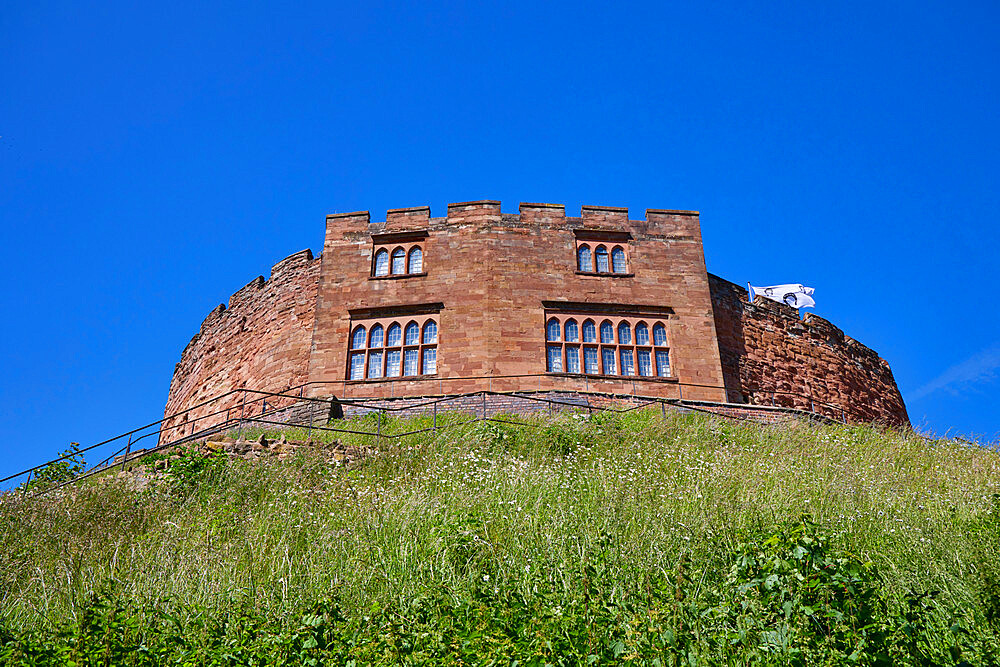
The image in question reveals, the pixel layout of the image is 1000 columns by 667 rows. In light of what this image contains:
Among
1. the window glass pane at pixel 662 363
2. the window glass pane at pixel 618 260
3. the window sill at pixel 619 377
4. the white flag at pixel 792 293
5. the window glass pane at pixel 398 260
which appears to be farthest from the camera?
the white flag at pixel 792 293

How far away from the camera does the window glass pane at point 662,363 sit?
21.0 metres

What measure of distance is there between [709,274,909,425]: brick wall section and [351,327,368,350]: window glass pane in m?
10.5

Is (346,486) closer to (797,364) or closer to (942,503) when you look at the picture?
(942,503)

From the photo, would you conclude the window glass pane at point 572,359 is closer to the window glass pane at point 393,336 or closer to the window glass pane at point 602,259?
the window glass pane at point 602,259

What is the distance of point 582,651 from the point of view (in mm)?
5832

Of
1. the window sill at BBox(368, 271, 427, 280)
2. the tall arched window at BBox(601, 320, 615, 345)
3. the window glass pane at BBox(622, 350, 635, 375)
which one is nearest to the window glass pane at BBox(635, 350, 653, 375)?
the window glass pane at BBox(622, 350, 635, 375)

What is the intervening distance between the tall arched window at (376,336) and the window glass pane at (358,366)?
16.5 inches

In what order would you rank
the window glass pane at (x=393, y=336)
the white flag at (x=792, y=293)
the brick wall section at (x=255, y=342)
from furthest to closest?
the white flag at (x=792, y=293)
the brick wall section at (x=255, y=342)
the window glass pane at (x=393, y=336)

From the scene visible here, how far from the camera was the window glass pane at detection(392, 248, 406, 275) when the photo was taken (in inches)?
885

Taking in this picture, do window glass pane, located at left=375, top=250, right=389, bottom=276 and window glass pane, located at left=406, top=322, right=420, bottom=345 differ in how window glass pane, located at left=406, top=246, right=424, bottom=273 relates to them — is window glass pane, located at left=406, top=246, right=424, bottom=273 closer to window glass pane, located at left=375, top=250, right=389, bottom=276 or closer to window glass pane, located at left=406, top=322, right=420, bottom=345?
window glass pane, located at left=375, top=250, right=389, bottom=276

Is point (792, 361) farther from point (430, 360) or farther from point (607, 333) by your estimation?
point (430, 360)

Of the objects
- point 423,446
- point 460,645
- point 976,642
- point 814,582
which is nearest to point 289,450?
point 423,446

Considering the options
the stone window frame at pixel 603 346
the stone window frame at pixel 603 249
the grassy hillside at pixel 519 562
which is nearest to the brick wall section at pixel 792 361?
the stone window frame at pixel 603 346

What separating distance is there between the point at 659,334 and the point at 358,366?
28.3 ft
